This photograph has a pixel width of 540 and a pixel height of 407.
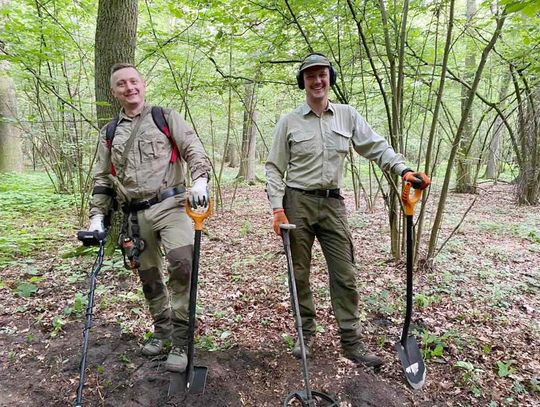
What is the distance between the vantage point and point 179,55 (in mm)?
7379

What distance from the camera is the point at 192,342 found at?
2.75 metres

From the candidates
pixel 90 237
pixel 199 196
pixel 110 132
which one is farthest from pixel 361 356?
pixel 110 132

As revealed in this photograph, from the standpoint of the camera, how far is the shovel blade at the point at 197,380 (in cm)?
276

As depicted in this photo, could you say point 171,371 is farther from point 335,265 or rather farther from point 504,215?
point 504,215

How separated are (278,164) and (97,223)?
5.35ft

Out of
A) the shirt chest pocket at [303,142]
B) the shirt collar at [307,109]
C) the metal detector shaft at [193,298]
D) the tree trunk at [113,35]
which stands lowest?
the metal detector shaft at [193,298]

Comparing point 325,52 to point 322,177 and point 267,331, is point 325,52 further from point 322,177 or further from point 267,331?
point 267,331

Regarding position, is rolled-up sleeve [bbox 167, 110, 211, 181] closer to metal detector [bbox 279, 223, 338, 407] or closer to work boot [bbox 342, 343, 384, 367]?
metal detector [bbox 279, 223, 338, 407]

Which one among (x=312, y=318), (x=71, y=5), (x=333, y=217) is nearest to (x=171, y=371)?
(x=312, y=318)

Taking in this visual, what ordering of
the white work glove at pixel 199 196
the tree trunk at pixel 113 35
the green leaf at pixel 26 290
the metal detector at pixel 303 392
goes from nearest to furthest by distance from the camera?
1. the metal detector at pixel 303 392
2. the white work glove at pixel 199 196
3. the green leaf at pixel 26 290
4. the tree trunk at pixel 113 35

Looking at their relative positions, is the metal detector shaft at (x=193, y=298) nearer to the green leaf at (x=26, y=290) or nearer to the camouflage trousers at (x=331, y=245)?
the camouflage trousers at (x=331, y=245)

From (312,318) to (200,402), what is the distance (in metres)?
1.24

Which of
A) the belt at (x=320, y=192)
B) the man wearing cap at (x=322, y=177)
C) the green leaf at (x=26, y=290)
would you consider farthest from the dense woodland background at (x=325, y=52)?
the belt at (x=320, y=192)

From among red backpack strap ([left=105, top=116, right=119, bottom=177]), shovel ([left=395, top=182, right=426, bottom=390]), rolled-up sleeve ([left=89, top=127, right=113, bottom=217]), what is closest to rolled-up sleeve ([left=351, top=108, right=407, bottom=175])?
shovel ([left=395, top=182, right=426, bottom=390])
